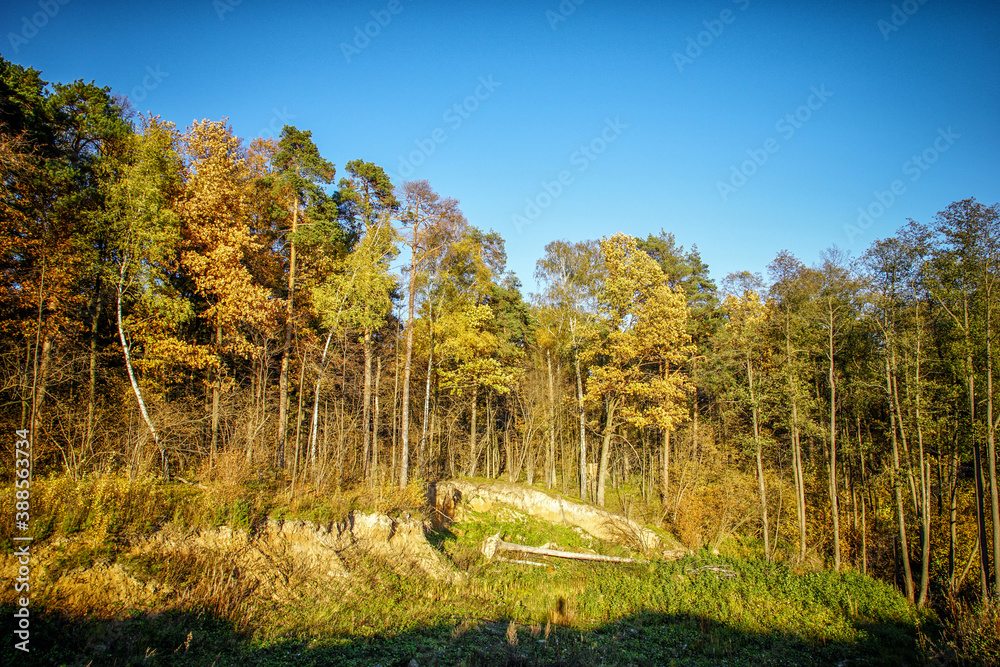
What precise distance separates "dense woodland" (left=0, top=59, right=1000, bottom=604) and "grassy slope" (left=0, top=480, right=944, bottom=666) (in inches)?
81.0

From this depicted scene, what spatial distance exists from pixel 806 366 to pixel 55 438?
2552cm

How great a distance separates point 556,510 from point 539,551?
2.91m

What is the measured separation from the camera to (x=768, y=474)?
2241 cm

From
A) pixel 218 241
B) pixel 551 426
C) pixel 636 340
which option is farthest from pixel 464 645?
pixel 551 426

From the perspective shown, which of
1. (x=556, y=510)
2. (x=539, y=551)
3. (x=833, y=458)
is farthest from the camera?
(x=556, y=510)

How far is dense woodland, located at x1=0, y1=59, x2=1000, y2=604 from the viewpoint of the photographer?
42.3 ft

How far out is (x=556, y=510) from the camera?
788 inches

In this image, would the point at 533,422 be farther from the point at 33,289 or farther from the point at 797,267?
the point at 33,289

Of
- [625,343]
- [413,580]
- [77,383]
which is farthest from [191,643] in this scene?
[625,343]

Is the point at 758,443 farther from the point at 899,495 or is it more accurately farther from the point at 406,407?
the point at 406,407

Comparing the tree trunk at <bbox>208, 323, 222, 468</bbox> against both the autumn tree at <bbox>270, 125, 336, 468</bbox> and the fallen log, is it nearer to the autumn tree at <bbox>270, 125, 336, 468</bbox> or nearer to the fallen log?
the autumn tree at <bbox>270, 125, 336, 468</bbox>

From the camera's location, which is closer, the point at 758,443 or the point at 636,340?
the point at 758,443

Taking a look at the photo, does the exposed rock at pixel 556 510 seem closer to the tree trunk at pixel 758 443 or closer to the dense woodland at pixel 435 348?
the dense woodland at pixel 435 348

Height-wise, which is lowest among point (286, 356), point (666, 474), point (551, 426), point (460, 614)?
point (460, 614)
